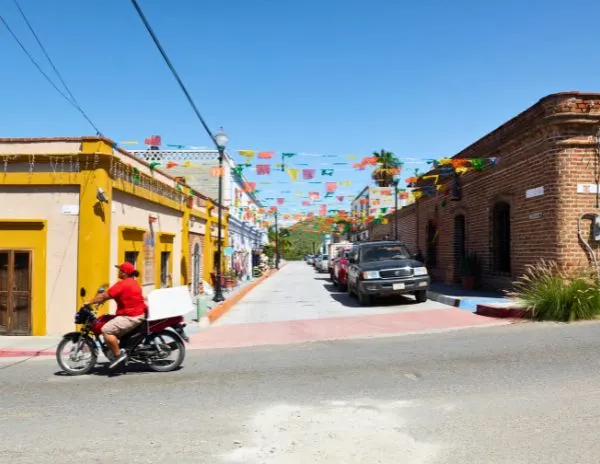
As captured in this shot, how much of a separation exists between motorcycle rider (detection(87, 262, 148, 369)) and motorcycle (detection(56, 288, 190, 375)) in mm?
130

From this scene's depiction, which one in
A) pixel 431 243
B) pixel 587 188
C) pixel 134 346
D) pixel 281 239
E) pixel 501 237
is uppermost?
pixel 587 188

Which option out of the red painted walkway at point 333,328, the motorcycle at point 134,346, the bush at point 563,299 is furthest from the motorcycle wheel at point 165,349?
the bush at point 563,299

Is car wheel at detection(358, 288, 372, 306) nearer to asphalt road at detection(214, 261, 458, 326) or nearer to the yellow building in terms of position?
asphalt road at detection(214, 261, 458, 326)

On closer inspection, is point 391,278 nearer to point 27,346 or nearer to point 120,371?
point 120,371

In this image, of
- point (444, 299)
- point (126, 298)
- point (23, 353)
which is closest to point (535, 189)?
point (444, 299)

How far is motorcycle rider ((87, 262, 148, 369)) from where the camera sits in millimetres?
7582

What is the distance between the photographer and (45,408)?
588cm

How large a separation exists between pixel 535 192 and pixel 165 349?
10267mm

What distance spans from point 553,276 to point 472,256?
552 cm

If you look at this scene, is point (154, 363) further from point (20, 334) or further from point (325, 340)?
point (20, 334)

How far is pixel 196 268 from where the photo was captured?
21812 millimetres

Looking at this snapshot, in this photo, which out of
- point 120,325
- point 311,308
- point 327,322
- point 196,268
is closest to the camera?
point 120,325

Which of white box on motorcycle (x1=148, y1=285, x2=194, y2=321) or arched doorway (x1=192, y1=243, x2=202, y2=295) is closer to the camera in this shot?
white box on motorcycle (x1=148, y1=285, x2=194, y2=321)

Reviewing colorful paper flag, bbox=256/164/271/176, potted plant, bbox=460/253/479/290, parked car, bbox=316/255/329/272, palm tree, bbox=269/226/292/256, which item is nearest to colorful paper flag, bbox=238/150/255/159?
colorful paper flag, bbox=256/164/271/176
